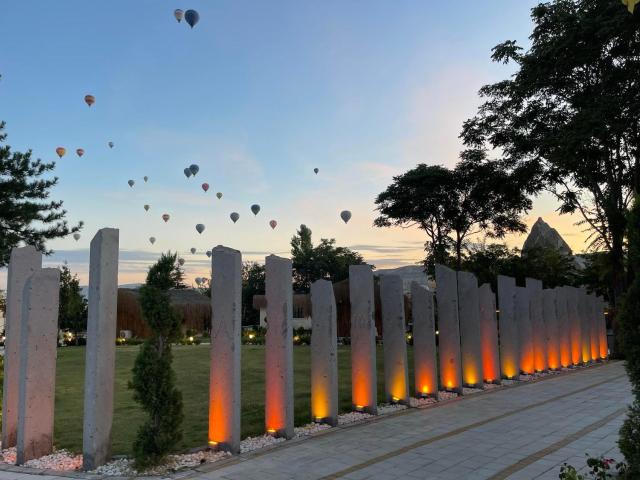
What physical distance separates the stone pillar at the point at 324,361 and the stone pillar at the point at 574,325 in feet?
34.6

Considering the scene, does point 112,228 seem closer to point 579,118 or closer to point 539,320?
point 539,320

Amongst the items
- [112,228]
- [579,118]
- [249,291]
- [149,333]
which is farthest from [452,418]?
[249,291]

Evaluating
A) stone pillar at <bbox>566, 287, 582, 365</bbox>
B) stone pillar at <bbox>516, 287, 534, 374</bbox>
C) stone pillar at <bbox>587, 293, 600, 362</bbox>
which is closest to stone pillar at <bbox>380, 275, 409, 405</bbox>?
stone pillar at <bbox>516, 287, 534, 374</bbox>

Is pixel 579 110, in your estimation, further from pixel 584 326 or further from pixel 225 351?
pixel 225 351

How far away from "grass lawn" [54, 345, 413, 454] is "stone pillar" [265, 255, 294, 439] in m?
0.56

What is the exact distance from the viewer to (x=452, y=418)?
25.1 feet

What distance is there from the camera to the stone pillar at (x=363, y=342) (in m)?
7.78

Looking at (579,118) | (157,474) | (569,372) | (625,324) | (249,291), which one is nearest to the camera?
(625,324)

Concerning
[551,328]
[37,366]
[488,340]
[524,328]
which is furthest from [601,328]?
[37,366]

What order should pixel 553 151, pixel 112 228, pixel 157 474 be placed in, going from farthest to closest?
pixel 553 151
pixel 112 228
pixel 157 474

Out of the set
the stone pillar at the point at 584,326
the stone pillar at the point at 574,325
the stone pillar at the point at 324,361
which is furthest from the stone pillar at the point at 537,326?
the stone pillar at the point at 324,361

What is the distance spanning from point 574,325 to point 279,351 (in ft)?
39.4

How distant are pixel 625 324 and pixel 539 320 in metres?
9.72

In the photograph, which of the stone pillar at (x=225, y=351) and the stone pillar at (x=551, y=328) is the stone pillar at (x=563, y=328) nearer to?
the stone pillar at (x=551, y=328)
